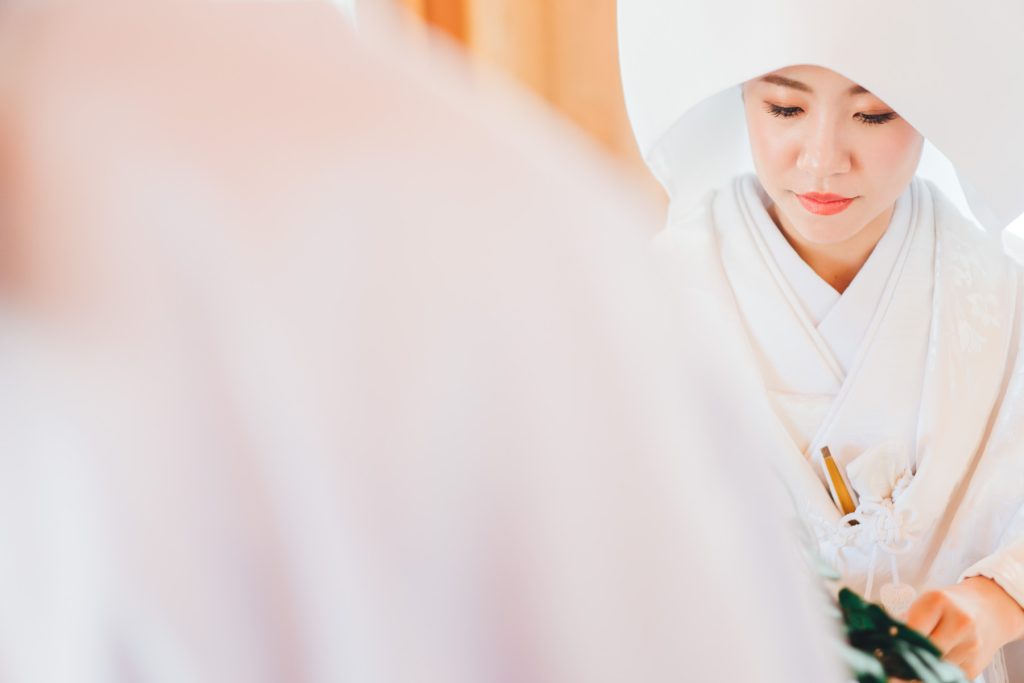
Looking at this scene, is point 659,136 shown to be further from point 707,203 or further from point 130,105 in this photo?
point 130,105

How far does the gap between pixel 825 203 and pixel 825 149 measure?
5 cm

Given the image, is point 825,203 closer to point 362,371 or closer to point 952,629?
point 952,629

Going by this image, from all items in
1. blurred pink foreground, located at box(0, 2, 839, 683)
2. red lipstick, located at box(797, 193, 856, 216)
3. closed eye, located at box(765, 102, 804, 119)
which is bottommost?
blurred pink foreground, located at box(0, 2, 839, 683)

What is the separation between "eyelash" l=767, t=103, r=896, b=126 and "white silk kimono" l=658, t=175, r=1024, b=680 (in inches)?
4.0

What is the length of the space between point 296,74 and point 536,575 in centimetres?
13

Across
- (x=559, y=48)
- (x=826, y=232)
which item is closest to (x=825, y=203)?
(x=826, y=232)

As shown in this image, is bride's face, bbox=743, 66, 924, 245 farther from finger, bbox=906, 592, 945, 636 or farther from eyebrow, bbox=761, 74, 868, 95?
finger, bbox=906, 592, 945, 636

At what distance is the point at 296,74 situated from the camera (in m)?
0.25

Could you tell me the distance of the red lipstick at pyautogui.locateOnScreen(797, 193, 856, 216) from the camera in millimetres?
860

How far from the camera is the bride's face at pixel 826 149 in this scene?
829mm

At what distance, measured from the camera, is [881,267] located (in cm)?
90

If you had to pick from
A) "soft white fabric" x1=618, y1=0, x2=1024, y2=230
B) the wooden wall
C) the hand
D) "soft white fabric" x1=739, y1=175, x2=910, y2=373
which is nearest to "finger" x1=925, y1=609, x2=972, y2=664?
the hand

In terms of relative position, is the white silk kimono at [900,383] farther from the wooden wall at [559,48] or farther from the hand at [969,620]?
the wooden wall at [559,48]

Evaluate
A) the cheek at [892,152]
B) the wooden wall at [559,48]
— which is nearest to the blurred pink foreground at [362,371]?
the cheek at [892,152]
